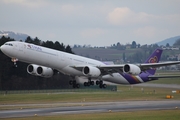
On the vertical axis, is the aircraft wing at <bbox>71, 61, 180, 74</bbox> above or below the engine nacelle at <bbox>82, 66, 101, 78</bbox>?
above

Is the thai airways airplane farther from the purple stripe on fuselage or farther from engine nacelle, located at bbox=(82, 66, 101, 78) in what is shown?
the purple stripe on fuselage

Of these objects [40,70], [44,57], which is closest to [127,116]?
[44,57]

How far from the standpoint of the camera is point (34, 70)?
6209 cm

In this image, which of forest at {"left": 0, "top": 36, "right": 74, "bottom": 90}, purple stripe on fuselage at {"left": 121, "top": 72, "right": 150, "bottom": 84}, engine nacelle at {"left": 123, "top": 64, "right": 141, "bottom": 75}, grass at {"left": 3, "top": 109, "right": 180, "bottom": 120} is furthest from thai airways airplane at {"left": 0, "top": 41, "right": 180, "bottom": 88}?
forest at {"left": 0, "top": 36, "right": 74, "bottom": 90}

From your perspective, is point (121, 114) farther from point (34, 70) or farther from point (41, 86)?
point (41, 86)

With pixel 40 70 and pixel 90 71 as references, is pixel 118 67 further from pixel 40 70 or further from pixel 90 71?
pixel 40 70

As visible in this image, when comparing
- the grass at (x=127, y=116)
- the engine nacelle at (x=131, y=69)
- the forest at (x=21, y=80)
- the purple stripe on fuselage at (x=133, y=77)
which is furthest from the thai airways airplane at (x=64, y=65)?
the forest at (x=21, y=80)

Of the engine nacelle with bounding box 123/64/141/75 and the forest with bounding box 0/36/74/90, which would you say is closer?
the engine nacelle with bounding box 123/64/141/75

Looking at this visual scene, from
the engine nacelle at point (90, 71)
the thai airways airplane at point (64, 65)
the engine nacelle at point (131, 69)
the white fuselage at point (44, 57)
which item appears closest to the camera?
the white fuselage at point (44, 57)

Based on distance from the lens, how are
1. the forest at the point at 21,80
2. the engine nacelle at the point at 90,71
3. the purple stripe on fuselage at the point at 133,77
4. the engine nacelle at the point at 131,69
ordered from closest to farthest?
the engine nacelle at the point at 90,71 → the engine nacelle at the point at 131,69 → the purple stripe on fuselage at the point at 133,77 → the forest at the point at 21,80

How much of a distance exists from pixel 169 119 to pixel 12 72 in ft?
205

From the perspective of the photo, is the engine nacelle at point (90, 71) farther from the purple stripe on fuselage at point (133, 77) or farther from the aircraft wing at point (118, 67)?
the purple stripe on fuselage at point (133, 77)

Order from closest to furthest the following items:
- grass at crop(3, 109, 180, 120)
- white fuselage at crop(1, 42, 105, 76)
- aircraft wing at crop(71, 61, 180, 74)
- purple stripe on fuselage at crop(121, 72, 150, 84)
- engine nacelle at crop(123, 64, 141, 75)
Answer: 1. grass at crop(3, 109, 180, 120)
2. white fuselage at crop(1, 42, 105, 76)
3. engine nacelle at crop(123, 64, 141, 75)
4. aircraft wing at crop(71, 61, 180, 74)
5. purple stripe on fuselage at crop(121, 72, 150, 84)

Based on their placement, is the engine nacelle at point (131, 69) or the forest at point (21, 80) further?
the forest at point (21, 80)
